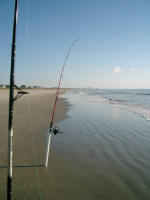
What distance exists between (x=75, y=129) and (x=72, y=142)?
1.63 metres

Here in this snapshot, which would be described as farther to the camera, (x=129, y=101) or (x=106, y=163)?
(x=129, y=101)

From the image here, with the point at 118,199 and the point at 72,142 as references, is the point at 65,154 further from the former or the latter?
the point at 118,199

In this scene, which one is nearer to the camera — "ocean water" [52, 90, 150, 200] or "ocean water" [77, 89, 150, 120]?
"ocean water" [52, 90, 150, 200]

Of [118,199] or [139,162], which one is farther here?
[139,162]

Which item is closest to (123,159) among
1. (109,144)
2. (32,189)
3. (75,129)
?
(109,144)

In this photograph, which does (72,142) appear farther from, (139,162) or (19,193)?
(19,193)

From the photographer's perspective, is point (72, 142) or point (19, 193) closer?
point (19, 193)

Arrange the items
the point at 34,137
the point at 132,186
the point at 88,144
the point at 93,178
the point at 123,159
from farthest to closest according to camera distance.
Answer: the point at 34,137
the point at 88,144
the point at 123,159
the point at 93,178
the point at 132,186

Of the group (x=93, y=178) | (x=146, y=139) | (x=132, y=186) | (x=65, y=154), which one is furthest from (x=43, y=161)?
(x=146, y=139)

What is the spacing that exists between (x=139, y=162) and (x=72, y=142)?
233 cm

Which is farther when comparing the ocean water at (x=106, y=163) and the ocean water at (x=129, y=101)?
the ocean water at (x=129, y=101)

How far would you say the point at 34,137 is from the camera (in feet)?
18.3

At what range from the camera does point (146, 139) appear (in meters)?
5.67

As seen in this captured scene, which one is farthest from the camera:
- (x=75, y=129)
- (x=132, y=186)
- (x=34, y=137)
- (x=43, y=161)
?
(x=75, y=129)
